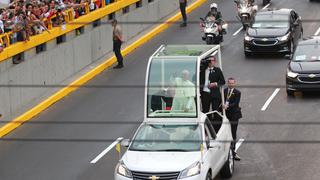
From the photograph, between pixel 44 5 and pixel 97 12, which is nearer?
pixel 44 5

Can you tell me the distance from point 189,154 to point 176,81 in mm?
2205

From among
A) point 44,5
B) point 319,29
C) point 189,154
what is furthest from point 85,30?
point 189,154

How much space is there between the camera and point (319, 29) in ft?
116

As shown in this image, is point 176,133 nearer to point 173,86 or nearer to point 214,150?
point 214,150

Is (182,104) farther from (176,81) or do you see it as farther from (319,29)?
(319,29)

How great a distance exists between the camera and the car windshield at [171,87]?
1762cm

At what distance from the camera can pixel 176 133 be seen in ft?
55.0

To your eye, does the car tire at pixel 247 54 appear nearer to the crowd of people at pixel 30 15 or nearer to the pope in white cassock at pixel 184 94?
the crowd of people at pixel 30 15

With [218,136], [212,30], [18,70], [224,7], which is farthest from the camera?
[224,7]

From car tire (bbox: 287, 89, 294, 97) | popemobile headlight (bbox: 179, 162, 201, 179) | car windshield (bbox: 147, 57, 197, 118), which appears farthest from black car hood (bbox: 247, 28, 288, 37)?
popemobile headlight (bbox: 179, 162, 201, 179)

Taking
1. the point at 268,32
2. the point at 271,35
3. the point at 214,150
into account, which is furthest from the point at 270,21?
the point at 214,150

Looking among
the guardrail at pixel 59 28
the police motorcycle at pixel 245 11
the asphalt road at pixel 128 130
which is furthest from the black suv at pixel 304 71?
the police motorcycle at pixel 245 11

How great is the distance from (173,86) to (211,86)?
122 centimetres

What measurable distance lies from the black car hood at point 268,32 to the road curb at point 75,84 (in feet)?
16.1
